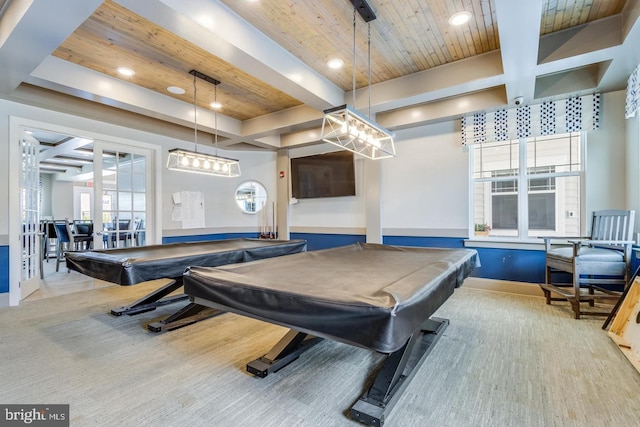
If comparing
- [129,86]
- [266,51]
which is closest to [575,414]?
[266,51]

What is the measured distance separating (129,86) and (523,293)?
5960 mm

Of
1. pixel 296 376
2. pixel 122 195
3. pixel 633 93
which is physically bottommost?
pixel 296 376

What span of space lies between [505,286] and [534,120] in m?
2.29

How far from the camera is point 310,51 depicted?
3.29m

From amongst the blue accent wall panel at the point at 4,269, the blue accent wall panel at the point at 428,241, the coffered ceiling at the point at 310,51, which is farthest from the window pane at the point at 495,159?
the blue accent wall panel at the point at 4,269

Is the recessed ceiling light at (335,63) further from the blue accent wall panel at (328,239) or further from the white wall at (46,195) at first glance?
the white wall at (46,195)

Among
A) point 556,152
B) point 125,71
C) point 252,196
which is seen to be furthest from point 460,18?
point 252,196

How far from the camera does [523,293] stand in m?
4.19

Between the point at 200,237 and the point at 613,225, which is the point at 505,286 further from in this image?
the point at 200,237

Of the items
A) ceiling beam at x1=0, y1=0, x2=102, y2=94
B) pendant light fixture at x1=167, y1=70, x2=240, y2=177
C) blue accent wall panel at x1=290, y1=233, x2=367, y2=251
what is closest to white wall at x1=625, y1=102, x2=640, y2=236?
blue accent wall panel at x1=290, y1=233, x2=367, y2=251

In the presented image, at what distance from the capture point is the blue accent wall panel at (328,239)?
5.71 m

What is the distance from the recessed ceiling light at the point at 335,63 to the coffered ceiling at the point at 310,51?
10 centimetres

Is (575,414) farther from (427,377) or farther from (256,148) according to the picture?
(256,148)

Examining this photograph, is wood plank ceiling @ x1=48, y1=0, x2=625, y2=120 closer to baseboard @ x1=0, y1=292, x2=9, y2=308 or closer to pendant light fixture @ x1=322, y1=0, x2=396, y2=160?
pendant light fixture @ x1=322, y1=0, x2=396, y2=160
